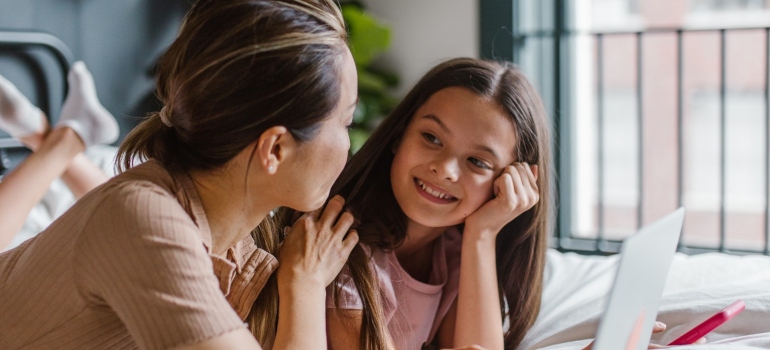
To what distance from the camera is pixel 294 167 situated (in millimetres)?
1045

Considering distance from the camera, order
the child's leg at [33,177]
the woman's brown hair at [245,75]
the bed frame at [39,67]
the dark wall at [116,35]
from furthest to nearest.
Result: 1. the dark wall at [116,35]
2. the bed frame at [39,67]
3. the child's leg at [33,177]
4. the woman's brown hair at [245,75]

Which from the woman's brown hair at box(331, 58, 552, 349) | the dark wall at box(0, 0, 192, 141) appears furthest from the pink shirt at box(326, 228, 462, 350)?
the dark wall at box(0, 0, 192, 141)

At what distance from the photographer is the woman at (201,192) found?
2.86 feet

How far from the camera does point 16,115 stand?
1.99 metres

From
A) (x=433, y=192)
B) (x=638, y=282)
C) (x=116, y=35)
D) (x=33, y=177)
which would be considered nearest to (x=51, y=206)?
(x=33, y=177)

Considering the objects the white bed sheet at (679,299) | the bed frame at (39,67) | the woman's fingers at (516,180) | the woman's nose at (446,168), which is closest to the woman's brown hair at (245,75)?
the woman's nose at (446,168)

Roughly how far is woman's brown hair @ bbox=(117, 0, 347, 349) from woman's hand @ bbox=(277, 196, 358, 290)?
0.25 m

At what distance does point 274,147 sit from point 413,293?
58 centimetres

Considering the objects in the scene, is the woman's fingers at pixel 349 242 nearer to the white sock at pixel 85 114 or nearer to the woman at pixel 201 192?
the woman at pixel 201 192

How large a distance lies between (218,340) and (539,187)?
2.72 ft

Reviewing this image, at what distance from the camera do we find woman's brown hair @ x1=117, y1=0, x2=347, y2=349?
959 millimetres

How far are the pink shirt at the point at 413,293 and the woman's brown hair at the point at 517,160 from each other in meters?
0.04

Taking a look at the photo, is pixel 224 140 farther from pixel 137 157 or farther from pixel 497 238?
pixel 497 238

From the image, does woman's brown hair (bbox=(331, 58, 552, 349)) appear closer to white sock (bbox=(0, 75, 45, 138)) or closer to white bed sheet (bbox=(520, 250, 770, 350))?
white bed sheet (bbox=(520, 250, 770, 350))
